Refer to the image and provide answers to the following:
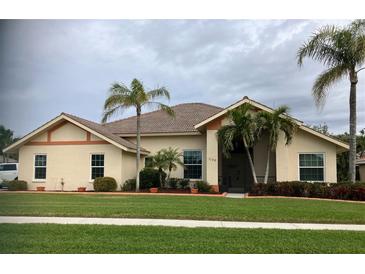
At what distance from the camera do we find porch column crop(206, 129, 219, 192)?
67.0 ft

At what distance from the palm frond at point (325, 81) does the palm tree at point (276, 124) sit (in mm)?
1598

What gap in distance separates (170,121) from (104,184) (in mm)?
6686

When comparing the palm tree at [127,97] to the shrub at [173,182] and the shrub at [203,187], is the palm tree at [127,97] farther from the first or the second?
the shrub at [203,187]

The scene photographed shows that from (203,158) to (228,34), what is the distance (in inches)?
545

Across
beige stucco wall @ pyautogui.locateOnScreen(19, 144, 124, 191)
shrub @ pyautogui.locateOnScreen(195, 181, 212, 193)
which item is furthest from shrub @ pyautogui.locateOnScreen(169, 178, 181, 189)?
beige stucco wall @ pyautogui.locateOnScreen(19, 144, 124, 191)

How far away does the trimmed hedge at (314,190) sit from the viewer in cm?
1650

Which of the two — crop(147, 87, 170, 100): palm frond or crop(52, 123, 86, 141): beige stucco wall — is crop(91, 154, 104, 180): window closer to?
crop(52, 123, 86, 141): beige stucco wall

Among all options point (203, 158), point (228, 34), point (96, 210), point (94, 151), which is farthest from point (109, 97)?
point (228, 34)

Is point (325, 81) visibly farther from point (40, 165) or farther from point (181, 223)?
point (40, 165)

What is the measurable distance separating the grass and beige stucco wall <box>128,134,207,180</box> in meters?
13.7

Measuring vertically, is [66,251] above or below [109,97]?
below

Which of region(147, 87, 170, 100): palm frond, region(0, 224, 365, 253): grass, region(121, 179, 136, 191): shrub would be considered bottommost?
Result: region(0, 224, 365, 253): grass

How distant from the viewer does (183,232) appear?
26.2 feet

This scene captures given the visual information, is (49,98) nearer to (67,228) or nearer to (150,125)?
(67,228)
